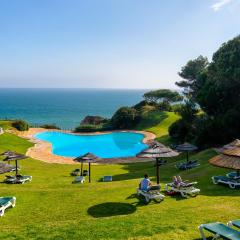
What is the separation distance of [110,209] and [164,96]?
66734 millimetres

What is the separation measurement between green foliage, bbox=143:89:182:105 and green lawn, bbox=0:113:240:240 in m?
58.5

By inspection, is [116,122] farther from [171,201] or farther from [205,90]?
[171,201]

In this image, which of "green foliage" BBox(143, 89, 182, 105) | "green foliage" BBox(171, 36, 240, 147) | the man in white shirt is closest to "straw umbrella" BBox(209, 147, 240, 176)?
the man in white shirt

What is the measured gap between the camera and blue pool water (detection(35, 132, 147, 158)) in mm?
45862

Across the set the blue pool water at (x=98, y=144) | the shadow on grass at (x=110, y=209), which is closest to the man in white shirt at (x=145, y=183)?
the shadow on grass at (x=110, y=209)

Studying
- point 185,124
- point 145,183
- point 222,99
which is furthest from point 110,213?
point 185,124

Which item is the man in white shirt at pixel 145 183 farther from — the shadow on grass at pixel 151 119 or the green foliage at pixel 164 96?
the green foliage at pixel 164 96

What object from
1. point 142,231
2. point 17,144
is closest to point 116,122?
point 17,144

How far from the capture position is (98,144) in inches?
2111

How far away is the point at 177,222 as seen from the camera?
12.0 m

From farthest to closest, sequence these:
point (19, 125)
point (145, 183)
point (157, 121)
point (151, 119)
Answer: point (151, 119)
point (157, 121)
point (19, 125)
point (145, 183)

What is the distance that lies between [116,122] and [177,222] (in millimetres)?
56694

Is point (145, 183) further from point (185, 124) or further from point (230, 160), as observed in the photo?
point (185, 124)

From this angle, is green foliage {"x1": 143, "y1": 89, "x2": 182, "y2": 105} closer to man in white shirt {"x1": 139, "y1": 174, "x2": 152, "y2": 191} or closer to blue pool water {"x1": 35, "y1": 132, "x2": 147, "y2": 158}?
blue pool water {"x1": 35, "y1": 132, "x2": 147, "y2": 158}
